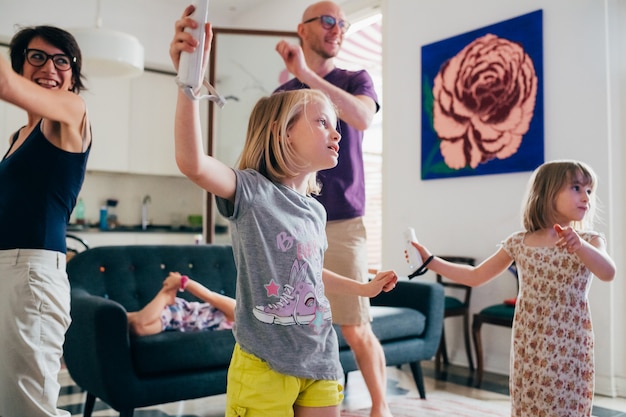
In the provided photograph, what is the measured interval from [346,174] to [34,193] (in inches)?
40.0

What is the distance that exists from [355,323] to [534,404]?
25.4 inches

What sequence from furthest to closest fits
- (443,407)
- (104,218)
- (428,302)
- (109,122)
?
(104,218) → (109,122) → (428,302) → (443,407)

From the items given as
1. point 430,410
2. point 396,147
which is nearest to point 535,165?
point 396,147

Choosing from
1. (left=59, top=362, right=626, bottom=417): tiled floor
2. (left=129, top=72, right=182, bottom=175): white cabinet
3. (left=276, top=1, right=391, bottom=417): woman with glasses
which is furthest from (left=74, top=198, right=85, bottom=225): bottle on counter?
(left=276, top=1, right=391, bottom=417): woman with glasses

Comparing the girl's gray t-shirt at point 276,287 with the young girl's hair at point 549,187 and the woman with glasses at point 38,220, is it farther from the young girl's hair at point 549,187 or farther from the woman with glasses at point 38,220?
the young girl's hair at point 549,187

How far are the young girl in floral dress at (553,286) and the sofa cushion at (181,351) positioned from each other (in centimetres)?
98

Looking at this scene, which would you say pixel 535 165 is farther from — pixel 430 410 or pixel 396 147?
pixel 430 410

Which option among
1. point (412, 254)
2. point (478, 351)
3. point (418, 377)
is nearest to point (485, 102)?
point (478, 351)

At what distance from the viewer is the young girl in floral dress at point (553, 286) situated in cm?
171

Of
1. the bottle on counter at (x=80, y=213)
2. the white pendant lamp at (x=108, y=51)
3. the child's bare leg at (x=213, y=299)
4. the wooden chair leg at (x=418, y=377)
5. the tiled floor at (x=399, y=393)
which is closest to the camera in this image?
the child's bare leg at (x=213, y=299)

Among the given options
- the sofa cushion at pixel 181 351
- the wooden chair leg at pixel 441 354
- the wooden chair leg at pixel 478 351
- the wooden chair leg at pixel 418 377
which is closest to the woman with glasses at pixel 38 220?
the sofa cushion at pixel 181 351

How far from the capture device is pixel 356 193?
2.09m

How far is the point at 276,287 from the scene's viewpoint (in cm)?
119

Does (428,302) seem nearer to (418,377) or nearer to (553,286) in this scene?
(418,377)
